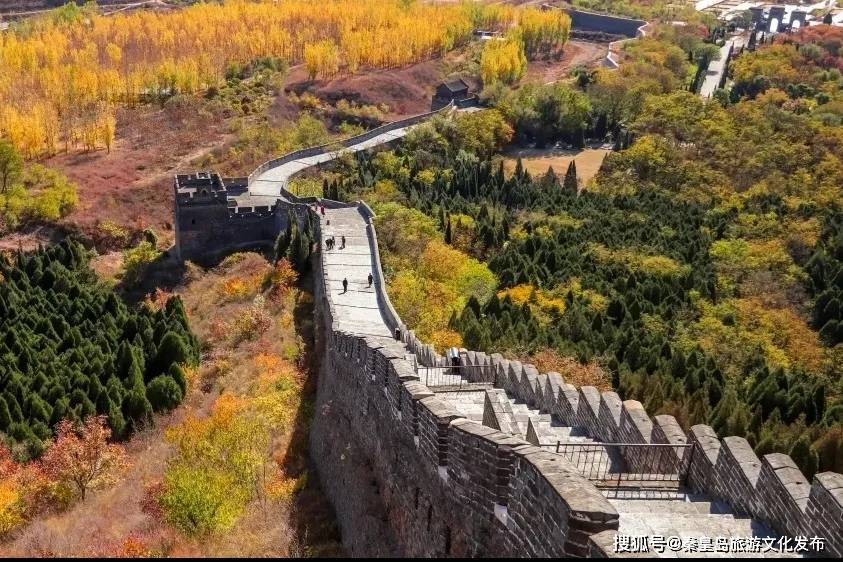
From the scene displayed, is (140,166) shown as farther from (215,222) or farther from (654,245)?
(654,245)

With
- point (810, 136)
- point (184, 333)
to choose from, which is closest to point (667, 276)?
point (184, 333)

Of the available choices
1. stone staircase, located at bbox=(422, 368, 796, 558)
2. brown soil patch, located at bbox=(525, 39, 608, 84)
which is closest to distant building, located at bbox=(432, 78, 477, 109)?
brown soil patch, located at bbox=(525, 39, 608, 84)

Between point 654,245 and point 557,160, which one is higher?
point 654,245

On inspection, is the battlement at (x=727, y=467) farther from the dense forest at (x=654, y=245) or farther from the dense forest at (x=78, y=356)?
the dense forest at (x=78, y=356)

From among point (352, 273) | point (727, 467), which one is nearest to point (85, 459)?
point (352, 273)

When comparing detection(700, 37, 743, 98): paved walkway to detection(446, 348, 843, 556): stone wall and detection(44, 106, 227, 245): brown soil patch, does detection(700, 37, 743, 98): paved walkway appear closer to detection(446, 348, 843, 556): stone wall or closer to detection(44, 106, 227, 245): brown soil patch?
detection(44, 106, 227, 245): brown soil patch

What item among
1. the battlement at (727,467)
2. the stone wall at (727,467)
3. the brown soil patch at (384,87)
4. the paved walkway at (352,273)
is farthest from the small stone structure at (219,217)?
the brown soil patch at (384,87)

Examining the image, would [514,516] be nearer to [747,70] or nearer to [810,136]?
[810,136]
